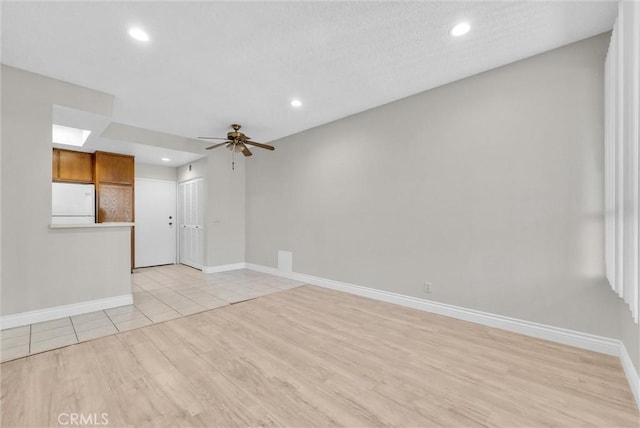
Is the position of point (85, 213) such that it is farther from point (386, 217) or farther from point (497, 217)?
point (497, 217)

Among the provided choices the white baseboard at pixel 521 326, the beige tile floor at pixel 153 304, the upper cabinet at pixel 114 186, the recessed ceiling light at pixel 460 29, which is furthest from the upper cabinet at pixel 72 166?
the recessed ceiling light at pixel 460 29

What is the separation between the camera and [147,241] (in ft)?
21.2

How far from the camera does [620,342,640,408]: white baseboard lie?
1726 millimetres

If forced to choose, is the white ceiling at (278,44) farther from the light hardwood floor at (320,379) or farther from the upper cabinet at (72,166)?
the light hardwood floor at (320,379)

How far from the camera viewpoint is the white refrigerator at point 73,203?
5004 mm

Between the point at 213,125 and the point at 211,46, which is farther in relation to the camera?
the point at 213,125

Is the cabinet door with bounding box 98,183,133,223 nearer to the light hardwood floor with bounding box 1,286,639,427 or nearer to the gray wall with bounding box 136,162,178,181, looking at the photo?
the gray wall with bounding box 136,162,178,181

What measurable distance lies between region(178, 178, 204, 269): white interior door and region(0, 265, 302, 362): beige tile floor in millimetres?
522

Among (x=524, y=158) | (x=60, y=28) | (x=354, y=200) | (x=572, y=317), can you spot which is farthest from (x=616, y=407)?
(x=60, y=28)

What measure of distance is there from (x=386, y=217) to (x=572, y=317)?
212cm

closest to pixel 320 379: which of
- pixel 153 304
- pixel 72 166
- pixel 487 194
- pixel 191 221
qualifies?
pixel 487 194

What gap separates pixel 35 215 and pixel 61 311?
116 cm

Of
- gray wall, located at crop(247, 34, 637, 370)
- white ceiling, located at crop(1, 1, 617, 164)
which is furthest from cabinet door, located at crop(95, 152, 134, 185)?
gray wall, located at crop(247, 34, 637, 370)

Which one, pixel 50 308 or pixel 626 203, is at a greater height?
pixel 626 203
